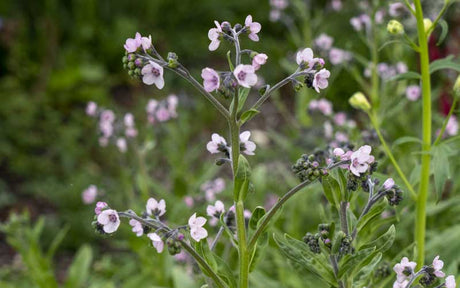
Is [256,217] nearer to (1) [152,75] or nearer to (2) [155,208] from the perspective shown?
(2) [155,208]

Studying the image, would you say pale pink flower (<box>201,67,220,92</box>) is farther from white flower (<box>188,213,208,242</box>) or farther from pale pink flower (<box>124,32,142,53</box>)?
white flower (<box>188,213,208,242</box>)

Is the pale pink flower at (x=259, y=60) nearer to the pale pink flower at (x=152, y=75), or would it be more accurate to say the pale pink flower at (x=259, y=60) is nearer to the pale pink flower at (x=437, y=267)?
the pale pink flower at (x=152, y=75)

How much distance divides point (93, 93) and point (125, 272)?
109 inches

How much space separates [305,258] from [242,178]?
0.89 ft

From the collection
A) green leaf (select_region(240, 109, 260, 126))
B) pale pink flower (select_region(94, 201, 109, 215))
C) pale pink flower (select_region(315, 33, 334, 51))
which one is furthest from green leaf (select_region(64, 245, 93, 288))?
green leaf (select_region(240, 109, 260, 126))

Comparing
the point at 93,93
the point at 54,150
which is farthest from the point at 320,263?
the point at 93,93

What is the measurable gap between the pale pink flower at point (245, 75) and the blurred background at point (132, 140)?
70cm

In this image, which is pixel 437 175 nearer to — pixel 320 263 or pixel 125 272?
pixel 320 263

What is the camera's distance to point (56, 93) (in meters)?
6.00

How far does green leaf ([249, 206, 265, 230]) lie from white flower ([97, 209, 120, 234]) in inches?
14.2

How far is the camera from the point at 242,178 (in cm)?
154

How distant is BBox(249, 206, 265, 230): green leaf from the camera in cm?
166

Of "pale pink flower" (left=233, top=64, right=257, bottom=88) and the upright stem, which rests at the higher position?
the upright stem

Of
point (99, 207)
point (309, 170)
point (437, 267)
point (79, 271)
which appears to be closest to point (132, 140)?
point (79, 271)
